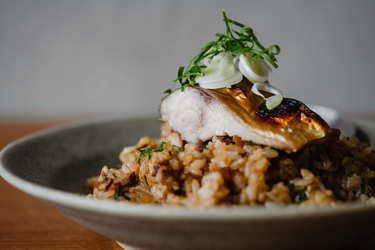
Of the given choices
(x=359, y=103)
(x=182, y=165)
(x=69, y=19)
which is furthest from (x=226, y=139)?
(x=359, y=103)

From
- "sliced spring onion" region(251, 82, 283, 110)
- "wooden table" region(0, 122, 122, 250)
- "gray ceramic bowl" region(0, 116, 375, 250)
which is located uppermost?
"sliced spring onion" region(251, 82, 283, 110)

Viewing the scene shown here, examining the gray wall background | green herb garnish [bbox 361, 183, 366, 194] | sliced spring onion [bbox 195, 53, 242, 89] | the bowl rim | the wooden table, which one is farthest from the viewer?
the gray wall background

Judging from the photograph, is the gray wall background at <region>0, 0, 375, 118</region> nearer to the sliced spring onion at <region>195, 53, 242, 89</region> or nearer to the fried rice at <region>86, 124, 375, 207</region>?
the sliced spring onion at <region>195, 53, 242, 89</region>

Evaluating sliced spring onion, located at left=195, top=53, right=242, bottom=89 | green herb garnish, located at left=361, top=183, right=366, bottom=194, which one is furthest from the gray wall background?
green herb garnish, located at left=361, top=183, right=366, bottom=194

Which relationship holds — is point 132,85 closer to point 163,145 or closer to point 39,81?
point 39,81

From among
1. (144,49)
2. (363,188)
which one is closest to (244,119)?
(363,188)

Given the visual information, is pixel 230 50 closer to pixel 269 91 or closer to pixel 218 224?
pixel 269 91
